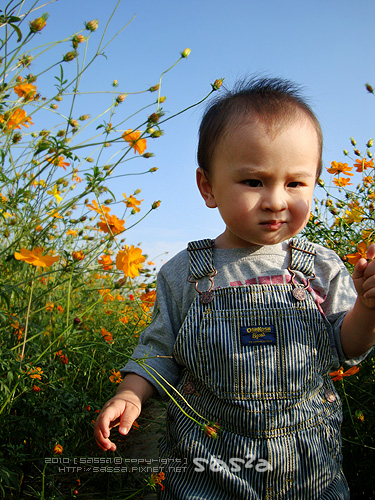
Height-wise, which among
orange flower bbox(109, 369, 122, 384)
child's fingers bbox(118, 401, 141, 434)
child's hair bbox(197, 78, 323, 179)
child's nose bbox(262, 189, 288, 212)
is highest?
child's hair bbox(197, 78, 323, 179)

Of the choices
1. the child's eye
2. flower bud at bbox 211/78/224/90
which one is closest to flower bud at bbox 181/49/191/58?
flower bud at bbox 211/78/224/90

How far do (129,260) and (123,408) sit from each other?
446mm

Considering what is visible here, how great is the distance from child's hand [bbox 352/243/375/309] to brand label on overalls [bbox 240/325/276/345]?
252mm

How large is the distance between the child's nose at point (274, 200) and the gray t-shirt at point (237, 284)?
197mm

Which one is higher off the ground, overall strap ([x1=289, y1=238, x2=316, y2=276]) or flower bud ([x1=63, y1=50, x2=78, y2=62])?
flower bud ([x1=63, y1=50, x2=78, y2=62])

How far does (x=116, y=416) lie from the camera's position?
1.18 m

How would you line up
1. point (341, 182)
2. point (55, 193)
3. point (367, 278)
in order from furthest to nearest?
point (341, 182)
point (55, 193)
point (367, 278)

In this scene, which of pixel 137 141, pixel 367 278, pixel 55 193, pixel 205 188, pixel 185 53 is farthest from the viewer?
pixel 55 193

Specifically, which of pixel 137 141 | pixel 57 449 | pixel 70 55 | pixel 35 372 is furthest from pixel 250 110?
pixel 57 449

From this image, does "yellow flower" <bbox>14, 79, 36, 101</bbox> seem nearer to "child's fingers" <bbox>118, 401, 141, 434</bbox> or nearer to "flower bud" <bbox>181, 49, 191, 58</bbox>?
"flower bud" <bbox>181, 49, 191, 58</bbox>

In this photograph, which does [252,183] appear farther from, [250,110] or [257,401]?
[257,401]

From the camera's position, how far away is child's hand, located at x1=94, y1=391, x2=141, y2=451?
3.67ft

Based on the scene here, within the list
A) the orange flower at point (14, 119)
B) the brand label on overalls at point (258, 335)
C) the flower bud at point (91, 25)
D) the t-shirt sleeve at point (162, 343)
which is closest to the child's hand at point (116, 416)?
the t-shirt sleeve at point (162, 343)

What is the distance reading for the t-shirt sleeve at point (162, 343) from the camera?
4.46ft
